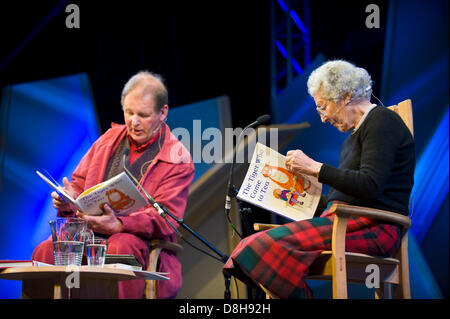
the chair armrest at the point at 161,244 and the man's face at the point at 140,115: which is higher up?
the man's face at the point at 140,115

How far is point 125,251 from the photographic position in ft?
8.09

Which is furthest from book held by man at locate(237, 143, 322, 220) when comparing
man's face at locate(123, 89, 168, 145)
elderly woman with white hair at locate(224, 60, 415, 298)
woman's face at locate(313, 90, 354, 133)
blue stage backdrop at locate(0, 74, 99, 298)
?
blue stage backdrop at locate(0, 74, 99, 298)

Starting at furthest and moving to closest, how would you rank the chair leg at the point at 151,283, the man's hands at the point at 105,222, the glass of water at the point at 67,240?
the chair leg at the point at 151,283, the man's hands at the point at 105,222, the glass of water at the point at 67,240

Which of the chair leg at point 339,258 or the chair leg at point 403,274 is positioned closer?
the chair leg at point 339,258

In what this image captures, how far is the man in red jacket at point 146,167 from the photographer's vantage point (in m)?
2.62

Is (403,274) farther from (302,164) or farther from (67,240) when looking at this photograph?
(67,240)

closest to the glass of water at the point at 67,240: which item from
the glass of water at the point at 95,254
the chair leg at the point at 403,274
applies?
the glass of water at the point at 95,254

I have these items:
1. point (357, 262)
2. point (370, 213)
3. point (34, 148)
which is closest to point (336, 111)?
point (370, 213)

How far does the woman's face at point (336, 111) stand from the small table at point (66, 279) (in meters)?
1.09

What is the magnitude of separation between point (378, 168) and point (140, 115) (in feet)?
4.76

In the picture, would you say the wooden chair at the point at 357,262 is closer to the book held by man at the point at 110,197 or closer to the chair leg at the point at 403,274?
the chair leg at the point at 403,274
